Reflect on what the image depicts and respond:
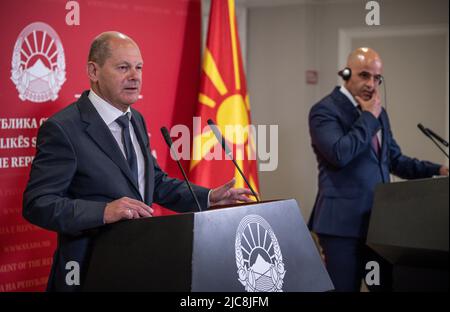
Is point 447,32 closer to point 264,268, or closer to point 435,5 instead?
point 435,5

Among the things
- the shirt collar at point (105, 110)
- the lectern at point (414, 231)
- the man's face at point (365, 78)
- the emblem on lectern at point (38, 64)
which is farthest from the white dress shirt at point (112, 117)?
the man's face at point (365, 78)

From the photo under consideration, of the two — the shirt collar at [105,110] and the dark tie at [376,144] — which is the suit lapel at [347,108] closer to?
the dark tie at [376,144]

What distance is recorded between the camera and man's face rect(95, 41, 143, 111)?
2150mm

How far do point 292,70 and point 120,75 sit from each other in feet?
11.8

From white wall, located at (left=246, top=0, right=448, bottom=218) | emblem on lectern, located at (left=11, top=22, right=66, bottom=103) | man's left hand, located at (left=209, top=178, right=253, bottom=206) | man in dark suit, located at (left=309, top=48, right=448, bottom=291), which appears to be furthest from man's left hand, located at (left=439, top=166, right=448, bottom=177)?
white wall, located at (left=246, top=0, right=448, bottom=218)

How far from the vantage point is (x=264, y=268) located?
174 cm

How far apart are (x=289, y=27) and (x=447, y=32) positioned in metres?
1.27

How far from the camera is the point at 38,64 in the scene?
2.61 m

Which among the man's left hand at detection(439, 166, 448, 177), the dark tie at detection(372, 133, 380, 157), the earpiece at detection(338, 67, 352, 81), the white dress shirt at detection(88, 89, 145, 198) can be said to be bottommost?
the man's left hand at detection(439, 166, 448, 177)

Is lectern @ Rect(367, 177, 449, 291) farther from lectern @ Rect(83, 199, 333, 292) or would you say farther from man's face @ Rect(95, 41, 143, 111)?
man's face @ Rect(95, 41, 143, 111)

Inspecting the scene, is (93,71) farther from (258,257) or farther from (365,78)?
(365,78)

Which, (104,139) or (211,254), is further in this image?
(104,139)

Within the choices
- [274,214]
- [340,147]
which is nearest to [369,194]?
[340,147]

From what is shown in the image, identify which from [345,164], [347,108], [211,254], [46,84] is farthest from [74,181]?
[347,108]
